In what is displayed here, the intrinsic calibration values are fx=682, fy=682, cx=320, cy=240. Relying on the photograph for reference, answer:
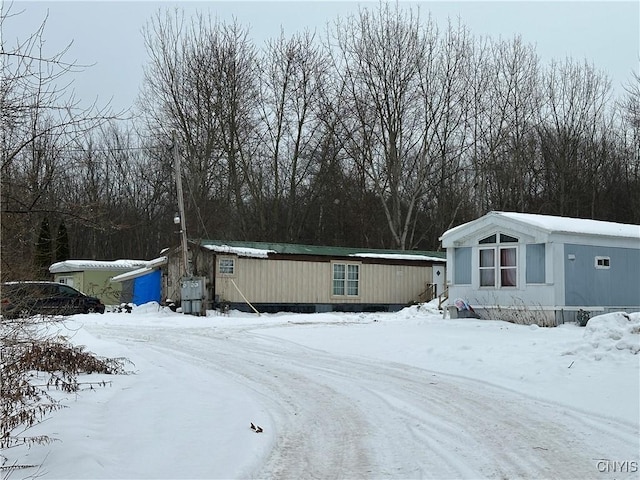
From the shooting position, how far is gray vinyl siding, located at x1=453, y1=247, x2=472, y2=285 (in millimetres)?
19969

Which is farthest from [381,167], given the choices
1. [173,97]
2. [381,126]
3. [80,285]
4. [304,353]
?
[304,353]

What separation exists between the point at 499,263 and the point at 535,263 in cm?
127

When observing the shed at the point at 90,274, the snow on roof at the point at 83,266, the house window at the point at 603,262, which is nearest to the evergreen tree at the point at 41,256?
the house window at the point at 603,262

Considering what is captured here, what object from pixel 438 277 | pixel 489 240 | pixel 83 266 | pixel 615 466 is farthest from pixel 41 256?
pixel 83 266

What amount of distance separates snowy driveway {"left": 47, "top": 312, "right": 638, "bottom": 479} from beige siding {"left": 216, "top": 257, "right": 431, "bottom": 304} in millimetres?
14030

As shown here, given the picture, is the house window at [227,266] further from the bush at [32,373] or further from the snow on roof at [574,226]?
the bush at [32,373]

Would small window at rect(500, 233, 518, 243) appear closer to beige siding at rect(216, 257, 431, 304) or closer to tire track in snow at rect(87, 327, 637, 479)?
tire track in snow at rect(87, 327, 637, 479)

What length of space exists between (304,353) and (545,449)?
7809mm

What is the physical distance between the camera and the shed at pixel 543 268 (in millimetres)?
17547

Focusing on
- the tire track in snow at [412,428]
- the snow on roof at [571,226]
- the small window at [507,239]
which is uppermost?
the snow on roof at [571,226]

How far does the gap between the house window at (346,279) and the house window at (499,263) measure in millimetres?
9389

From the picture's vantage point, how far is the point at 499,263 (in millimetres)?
19078

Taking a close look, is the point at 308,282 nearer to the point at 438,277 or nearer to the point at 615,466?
the point at 438,277

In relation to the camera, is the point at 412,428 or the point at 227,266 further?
the point at 227,266
